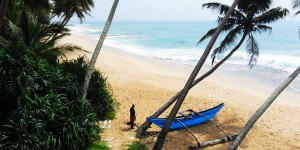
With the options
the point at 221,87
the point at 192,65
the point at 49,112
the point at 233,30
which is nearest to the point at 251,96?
the point at 221,87

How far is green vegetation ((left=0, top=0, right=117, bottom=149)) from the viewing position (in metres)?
7.25

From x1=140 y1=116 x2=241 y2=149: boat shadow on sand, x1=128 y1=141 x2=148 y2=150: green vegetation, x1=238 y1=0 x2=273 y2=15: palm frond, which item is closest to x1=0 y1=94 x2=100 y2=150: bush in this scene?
x1=128 y1=141 x2=148 y2=150: green vegetation

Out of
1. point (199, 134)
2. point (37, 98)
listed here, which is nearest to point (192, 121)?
point (199, 134)

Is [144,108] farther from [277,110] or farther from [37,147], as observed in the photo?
[277,110]

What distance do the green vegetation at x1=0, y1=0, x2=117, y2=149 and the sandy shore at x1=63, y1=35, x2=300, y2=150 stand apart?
107cm

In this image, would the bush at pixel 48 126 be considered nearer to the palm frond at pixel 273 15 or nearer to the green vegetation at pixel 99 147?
the green vegetation at pixel 99 147

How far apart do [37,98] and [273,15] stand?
29.4 feet

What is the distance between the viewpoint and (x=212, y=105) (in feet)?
47.0

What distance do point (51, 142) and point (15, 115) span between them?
118cm

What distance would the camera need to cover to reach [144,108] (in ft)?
43.1

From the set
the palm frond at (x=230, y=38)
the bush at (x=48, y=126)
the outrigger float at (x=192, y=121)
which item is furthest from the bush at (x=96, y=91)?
the palm frond at (x=230, y=38)

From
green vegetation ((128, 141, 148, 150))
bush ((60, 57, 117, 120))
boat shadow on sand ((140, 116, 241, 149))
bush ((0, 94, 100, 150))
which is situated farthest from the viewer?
bush ((60, 57, 117, 120))

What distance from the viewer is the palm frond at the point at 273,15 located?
→ 1076cm

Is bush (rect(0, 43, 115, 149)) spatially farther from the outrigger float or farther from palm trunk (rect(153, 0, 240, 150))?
the outrigger float
